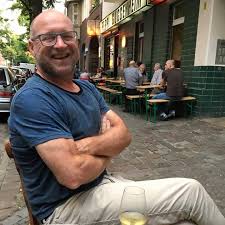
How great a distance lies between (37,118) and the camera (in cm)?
187

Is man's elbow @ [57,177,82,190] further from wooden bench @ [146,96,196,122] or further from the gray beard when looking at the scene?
wooden bench @ [146,96,196,122]

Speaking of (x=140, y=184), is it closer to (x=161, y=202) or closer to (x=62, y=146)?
(x=161, y=202)

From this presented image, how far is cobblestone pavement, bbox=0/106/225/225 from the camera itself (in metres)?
4.33

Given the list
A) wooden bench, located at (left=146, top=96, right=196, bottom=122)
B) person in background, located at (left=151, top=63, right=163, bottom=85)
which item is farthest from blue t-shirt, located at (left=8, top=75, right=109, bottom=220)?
person in background, located at (left=151, top=63, right=163, bottom=85)

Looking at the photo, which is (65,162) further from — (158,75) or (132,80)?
(132,80)

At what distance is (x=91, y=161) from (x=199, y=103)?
7.86 meters

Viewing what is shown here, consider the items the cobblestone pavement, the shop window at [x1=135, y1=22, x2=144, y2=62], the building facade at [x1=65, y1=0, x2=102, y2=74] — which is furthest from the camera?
the building facade at [x1=65, y1=0, x2=102, y2=74]

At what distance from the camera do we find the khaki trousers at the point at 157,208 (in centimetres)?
191

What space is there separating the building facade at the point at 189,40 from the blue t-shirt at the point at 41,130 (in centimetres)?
762

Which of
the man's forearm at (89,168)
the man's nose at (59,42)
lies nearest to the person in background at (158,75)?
the man's nose at (59,42)

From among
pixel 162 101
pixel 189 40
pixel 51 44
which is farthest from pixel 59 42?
pixel 189 40

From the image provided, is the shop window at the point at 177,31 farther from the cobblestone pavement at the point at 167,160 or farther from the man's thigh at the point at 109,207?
the man's thigh at the point at 109,207

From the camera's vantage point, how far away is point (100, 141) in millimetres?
2061

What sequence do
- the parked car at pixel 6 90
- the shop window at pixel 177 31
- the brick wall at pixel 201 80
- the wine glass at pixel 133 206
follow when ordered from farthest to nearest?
the shop window at pixel 177 31 < the parked car at pixel 6 90 < the brick wall at pixel 201 80 < the wine glass at pixel 133 206
